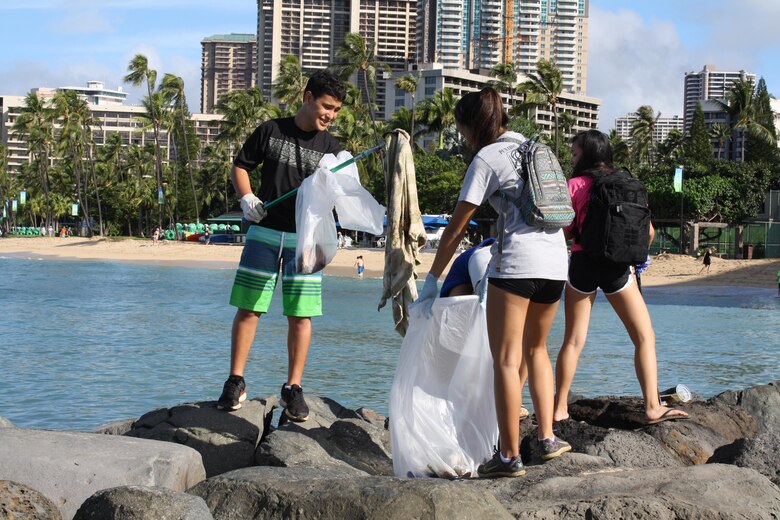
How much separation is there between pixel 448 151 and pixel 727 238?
2845cm

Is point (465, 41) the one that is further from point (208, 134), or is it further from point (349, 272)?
point (349, 272)

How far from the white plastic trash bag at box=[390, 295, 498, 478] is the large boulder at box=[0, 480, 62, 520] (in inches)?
61.1

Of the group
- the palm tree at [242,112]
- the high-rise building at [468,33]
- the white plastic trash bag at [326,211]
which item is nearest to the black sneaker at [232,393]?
the white plastic trash bag at [326,211]

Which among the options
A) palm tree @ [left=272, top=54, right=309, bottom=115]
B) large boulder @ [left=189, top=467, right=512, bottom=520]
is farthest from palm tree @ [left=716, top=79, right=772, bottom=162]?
large boulder @ [left=189, top=467, right=512, bottom=520]

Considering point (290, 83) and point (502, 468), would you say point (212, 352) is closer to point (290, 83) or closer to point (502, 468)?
point (502, 468)

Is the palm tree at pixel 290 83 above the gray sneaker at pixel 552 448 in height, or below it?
above

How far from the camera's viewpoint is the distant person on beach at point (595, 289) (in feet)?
16.9

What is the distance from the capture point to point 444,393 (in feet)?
15.1

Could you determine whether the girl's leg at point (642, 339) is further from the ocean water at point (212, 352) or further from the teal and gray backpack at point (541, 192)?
the ocean water at point (212, 352)

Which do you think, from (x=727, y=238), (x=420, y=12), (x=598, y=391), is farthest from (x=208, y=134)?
(x=598, y=391)

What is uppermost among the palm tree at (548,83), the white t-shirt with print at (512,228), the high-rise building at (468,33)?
the high-rise building at (468,33)

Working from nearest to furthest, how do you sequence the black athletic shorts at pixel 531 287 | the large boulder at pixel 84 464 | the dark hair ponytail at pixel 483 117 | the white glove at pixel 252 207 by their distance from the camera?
the large boulder at pixel 84 464
the black athletic shorts at pixel 531 287
the dark hair ponytail at pixel 483 117
the white glove at pixel 252 207

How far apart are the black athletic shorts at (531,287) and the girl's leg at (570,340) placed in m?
1.01

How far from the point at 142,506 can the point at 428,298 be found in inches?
67.6
